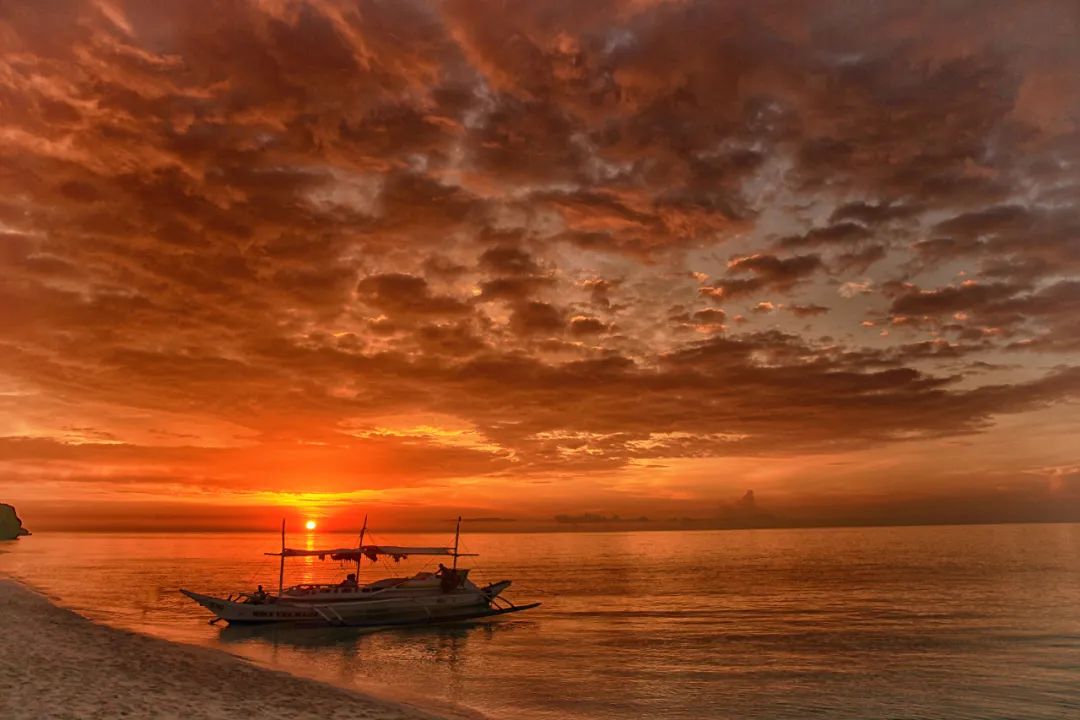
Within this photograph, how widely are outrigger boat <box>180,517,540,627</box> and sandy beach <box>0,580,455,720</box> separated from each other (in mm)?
15146

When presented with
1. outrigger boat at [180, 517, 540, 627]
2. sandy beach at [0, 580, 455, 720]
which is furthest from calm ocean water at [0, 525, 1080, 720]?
sandy beach at [0, 580, 455, 720]

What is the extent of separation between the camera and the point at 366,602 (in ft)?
212

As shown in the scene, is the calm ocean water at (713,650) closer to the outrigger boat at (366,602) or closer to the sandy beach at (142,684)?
the outrigger boat at (366,602)

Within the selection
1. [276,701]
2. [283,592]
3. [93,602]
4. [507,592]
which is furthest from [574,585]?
[276,701]

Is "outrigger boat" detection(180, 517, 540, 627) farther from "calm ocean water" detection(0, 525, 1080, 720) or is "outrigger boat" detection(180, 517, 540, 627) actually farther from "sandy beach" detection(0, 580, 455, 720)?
"sandy beach" detection(0, 580, 455, 720)

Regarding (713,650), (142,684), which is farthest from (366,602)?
(142,684)

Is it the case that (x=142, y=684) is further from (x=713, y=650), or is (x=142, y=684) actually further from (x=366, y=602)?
(x=713, y=650)

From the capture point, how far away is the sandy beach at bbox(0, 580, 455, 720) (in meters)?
24.0

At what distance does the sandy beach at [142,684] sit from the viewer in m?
24.0

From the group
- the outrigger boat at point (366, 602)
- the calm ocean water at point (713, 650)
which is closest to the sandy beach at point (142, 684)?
the calm ocean water at point (713, 650)

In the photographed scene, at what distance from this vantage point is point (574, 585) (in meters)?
117

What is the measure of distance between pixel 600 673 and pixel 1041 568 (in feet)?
431

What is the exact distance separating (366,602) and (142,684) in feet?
117

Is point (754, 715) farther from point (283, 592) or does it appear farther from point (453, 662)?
point (283, 592)
